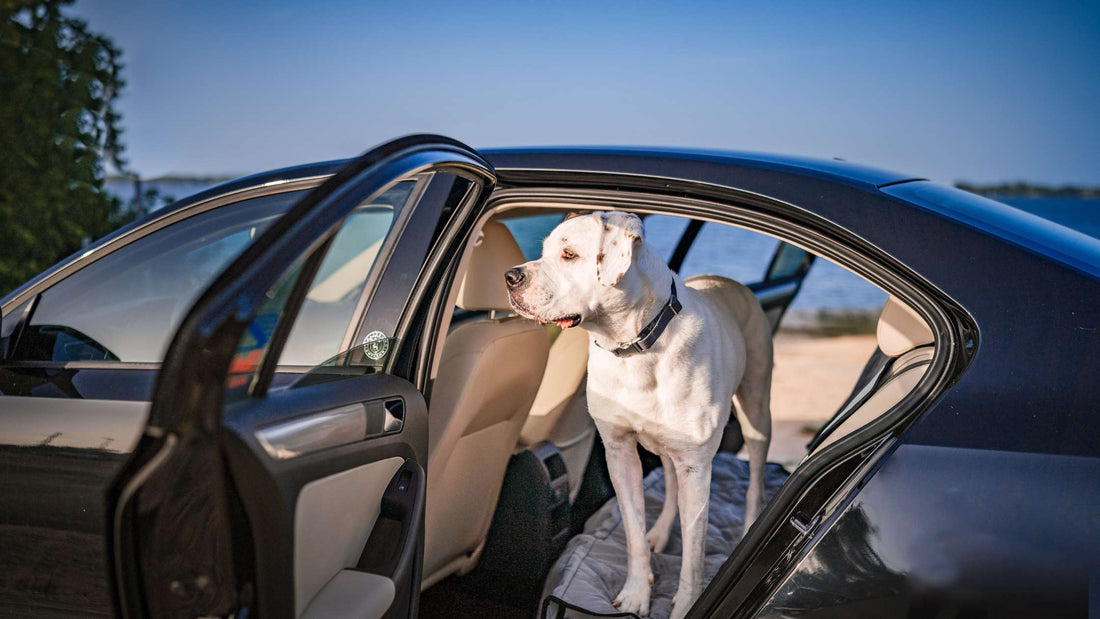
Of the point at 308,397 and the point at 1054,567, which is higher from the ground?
the point at 308,397

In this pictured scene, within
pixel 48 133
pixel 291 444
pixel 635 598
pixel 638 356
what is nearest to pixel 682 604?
pixel 635 598

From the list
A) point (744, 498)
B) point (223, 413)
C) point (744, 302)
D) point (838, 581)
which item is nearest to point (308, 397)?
point (223, 413)

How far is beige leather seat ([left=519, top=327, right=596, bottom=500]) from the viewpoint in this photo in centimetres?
305

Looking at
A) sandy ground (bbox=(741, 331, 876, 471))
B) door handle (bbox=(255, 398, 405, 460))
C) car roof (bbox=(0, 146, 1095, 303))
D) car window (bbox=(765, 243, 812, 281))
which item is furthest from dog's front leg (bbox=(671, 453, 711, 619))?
car window (bbox=(765, 243, 812, 281))

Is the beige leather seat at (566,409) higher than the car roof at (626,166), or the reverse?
the car roof at (626,166)

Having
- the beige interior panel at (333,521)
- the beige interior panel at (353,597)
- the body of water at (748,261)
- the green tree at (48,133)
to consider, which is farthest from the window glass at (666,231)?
the green tree at (48,133)

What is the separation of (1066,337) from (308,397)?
142 cm

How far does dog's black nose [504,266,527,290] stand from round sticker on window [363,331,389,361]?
562 millimetres

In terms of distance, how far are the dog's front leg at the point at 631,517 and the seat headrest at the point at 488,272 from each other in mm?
594

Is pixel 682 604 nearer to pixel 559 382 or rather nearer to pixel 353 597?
pixel 559 382

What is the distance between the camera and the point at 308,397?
1.61 metres

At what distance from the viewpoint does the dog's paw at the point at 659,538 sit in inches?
123

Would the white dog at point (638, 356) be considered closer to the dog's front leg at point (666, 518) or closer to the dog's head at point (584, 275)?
the dog's head at point (584, 275)

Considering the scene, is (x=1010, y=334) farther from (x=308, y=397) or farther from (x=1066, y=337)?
(x=308, y=397)
